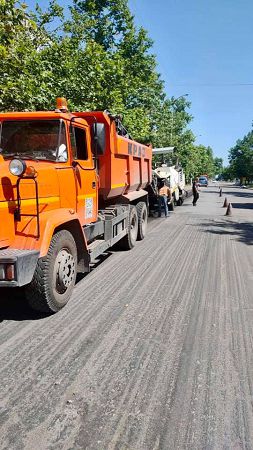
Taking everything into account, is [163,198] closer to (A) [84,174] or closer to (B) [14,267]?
(A) [84,174]

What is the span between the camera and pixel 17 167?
13.8 feet

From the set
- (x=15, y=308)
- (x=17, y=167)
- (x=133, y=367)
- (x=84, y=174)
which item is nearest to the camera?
(x=133, y=367)

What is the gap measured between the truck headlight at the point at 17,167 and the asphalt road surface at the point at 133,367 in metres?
1.83

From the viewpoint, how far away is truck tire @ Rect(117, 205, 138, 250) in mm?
9250

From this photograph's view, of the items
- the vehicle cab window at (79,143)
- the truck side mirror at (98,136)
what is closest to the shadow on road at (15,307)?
the vehicle cab window at (79,143)

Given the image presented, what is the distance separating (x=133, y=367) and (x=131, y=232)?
607cm

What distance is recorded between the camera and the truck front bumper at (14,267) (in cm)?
401

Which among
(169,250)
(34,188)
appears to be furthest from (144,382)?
(169,250)

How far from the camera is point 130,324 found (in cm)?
471

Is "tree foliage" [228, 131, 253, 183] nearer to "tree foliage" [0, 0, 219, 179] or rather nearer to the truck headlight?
"tree foliage" [0, 0, 219, 179]

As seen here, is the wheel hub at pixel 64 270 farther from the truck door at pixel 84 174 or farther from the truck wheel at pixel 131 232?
the truck wheel at pixel 131 232

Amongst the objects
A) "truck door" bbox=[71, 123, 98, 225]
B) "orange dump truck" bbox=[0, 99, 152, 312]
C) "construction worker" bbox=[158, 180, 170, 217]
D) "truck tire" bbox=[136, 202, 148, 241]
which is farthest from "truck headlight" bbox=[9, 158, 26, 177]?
"construction worker" bbox=[158, 180, 170, 217]

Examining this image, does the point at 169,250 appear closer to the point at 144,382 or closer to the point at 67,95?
the point at 144,382

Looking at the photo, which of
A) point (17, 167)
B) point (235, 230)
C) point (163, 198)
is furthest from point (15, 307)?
point (163, 198)
